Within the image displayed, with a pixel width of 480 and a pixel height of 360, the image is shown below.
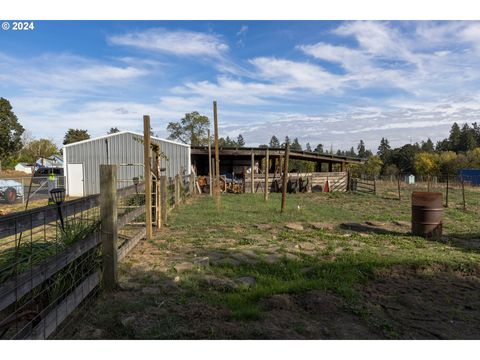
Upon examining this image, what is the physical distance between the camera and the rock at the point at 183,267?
500 centimetres

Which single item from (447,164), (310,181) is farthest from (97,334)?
(447,164)

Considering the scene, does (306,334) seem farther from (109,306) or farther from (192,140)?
(192,140)

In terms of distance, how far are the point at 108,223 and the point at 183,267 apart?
1426mm

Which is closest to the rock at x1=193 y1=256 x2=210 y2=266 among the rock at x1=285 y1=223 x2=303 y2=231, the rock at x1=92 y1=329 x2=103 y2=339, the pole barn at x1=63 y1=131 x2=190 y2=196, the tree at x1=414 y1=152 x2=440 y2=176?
the rock at x1=92 y1=329 x2=103 y2=339

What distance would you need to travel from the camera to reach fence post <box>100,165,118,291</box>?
13.6 feet

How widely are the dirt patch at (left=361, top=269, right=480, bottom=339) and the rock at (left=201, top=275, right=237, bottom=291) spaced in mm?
1502

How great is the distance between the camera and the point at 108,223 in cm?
415

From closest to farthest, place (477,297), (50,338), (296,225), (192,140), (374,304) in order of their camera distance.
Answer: (50,338) < (374,304) < (477,297) < (296,225) < (192,140)

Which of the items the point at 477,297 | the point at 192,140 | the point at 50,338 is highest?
the point at 192,140

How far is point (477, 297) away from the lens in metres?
4.22

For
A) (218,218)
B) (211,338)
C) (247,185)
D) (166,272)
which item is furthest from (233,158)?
(211,338)

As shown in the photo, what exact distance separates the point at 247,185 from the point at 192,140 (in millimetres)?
36531

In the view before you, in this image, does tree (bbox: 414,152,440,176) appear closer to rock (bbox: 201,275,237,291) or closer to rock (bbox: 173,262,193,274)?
rock (bbox: 173,262,193,274)

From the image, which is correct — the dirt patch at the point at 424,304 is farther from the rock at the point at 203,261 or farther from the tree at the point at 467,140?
the tree at the point at 467,140
